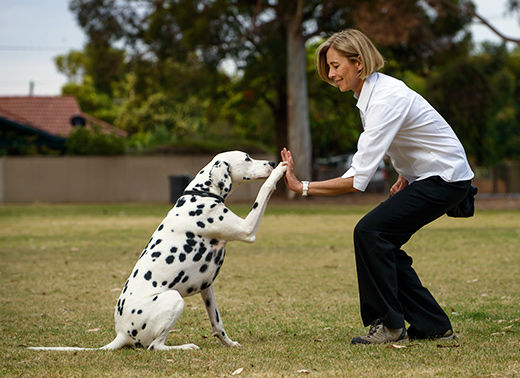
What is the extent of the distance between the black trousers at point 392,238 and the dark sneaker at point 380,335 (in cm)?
5

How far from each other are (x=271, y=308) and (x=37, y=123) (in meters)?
38.5

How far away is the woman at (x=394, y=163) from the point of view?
17.2 ft

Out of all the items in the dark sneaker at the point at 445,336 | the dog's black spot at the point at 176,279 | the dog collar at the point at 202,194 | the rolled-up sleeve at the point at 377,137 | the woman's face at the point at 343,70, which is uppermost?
A: the woman's face at the point at 343,70

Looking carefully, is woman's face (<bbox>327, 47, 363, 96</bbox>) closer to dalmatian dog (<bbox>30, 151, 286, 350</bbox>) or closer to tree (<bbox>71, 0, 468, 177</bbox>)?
dalmatian dog (<bbox>30, 151, 286, 350</bbox>)

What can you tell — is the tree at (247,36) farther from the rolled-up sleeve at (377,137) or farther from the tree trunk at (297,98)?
the rolled-up sleeve at (377,137)

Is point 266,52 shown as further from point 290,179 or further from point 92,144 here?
point 290,179

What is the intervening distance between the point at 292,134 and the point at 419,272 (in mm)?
19670

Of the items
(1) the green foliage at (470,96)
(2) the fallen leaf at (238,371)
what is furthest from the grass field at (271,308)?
(1) the green foliage at (470,96)

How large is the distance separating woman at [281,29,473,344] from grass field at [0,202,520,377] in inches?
17.4

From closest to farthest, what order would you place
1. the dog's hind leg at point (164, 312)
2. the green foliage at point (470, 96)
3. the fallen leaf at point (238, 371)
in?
the fallen leaf at point (238, 371)
the dog's hind leg at point (164, 312)
the green foliage at point (470, 96)

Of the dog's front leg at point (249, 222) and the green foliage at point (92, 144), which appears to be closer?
the dog's front leg at point (249, 222)

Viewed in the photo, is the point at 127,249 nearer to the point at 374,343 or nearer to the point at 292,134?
the point at 374,343

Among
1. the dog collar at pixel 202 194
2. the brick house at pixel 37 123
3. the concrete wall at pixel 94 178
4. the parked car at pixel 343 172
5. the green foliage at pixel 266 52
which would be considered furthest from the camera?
the brick house at pixel 37 123

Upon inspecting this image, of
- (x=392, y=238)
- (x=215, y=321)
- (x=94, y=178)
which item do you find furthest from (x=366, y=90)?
(x=94, y=178)
